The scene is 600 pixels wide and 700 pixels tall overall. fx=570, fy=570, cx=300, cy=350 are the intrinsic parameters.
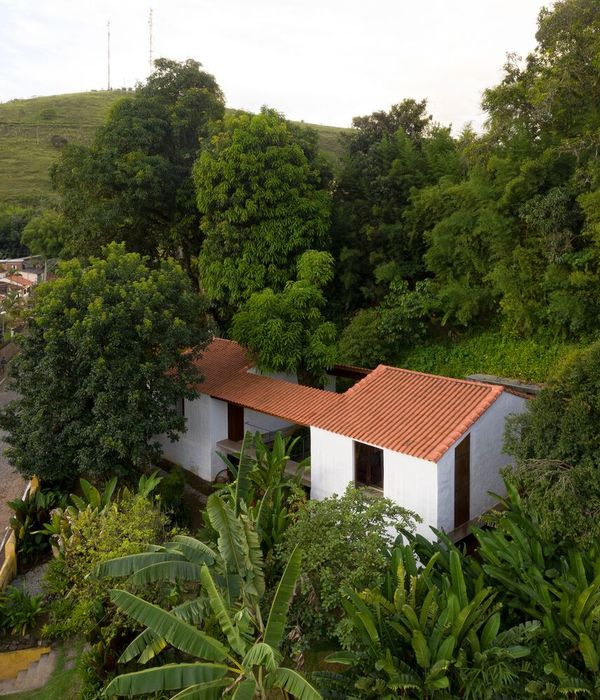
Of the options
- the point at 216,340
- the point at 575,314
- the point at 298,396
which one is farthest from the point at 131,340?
the point at 575,314

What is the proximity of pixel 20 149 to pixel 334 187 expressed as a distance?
293 ft

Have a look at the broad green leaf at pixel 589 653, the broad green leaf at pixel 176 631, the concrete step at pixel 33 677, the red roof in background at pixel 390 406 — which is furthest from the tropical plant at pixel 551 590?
the concrete step at pixel 33 677

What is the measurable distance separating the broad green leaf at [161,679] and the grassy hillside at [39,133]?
68560 mm

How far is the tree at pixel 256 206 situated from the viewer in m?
20.5

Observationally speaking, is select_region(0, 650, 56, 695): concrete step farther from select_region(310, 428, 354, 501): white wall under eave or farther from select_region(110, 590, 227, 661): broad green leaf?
select_region(310, 428, 354, 501): white wall under eave

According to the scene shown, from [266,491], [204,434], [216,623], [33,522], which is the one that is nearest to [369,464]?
[266,491]

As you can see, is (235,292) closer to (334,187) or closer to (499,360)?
(334,187)

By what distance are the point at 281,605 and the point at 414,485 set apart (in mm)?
5583

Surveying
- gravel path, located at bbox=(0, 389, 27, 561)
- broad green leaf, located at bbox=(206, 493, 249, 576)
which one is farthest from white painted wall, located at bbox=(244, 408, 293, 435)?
broad green leaf, located at bbox=(206, 493, 249, 576)

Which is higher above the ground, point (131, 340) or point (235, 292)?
point (235, 292)

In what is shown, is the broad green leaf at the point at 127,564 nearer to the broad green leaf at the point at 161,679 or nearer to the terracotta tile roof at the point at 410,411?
the broad green leaf at the point at 161,679

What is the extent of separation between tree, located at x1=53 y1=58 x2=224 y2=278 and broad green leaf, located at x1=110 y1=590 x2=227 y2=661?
1905 centimetres

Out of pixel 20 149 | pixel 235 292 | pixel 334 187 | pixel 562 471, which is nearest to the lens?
pixel 562 471

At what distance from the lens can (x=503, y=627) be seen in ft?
31.0
